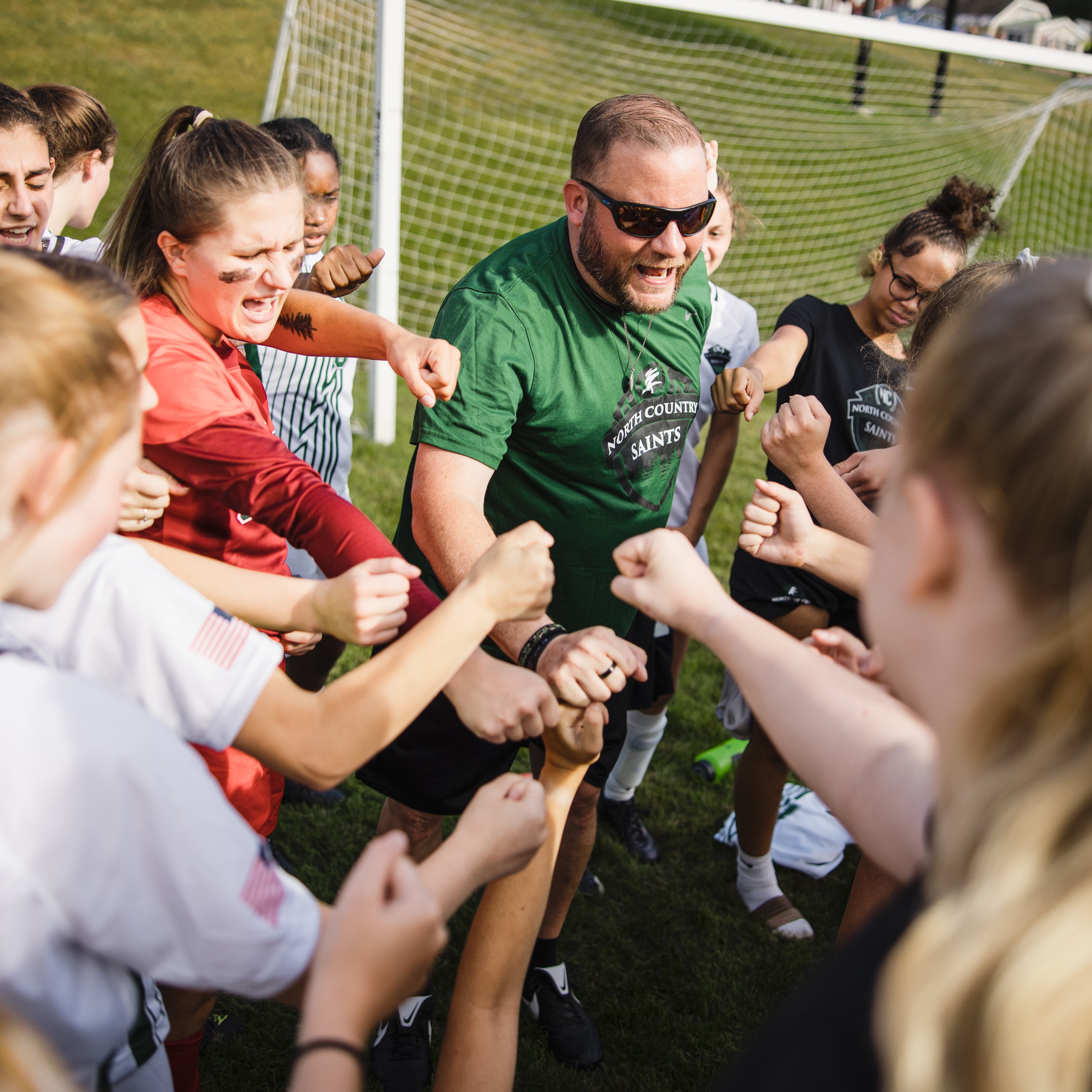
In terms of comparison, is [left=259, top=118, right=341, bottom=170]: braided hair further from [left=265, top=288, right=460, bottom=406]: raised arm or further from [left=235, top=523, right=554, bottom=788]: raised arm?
[left=235, top=523, right=554, bottom=788]: raised arm

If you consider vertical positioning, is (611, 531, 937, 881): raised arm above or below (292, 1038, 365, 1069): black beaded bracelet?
above

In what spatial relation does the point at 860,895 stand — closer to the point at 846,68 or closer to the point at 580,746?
the point at 580,746

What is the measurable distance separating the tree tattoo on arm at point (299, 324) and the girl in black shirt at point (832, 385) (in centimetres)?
141

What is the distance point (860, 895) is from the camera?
88.6 inches

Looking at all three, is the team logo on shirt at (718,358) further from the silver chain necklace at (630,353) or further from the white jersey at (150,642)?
the white jersey at (150,642)

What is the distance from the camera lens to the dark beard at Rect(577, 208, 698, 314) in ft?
7.84

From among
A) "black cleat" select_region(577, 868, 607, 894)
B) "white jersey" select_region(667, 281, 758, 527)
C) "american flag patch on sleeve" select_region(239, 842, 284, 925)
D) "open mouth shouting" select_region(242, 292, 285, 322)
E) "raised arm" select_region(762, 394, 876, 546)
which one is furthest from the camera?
"white jersey" select_region(667, 281, 758, 527)

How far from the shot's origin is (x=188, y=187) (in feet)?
6.28

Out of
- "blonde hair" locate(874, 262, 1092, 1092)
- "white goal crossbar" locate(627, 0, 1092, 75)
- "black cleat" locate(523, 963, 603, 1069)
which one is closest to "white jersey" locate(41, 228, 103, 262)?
"black cleat" locate(523, 963, 603, 1069)

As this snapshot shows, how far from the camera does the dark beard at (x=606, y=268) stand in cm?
239

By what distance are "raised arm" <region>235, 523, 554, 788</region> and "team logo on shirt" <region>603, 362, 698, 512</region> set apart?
110 centimetres

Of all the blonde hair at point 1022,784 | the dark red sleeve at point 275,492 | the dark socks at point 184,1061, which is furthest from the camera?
the dark socks at point 184,1061

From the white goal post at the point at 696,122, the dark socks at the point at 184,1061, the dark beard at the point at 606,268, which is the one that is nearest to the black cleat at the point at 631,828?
the dark socks at the point at 184,1061

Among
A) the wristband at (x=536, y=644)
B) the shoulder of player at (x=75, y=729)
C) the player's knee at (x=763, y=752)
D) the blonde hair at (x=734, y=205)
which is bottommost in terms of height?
the player's knee at (x=763, y=752)
